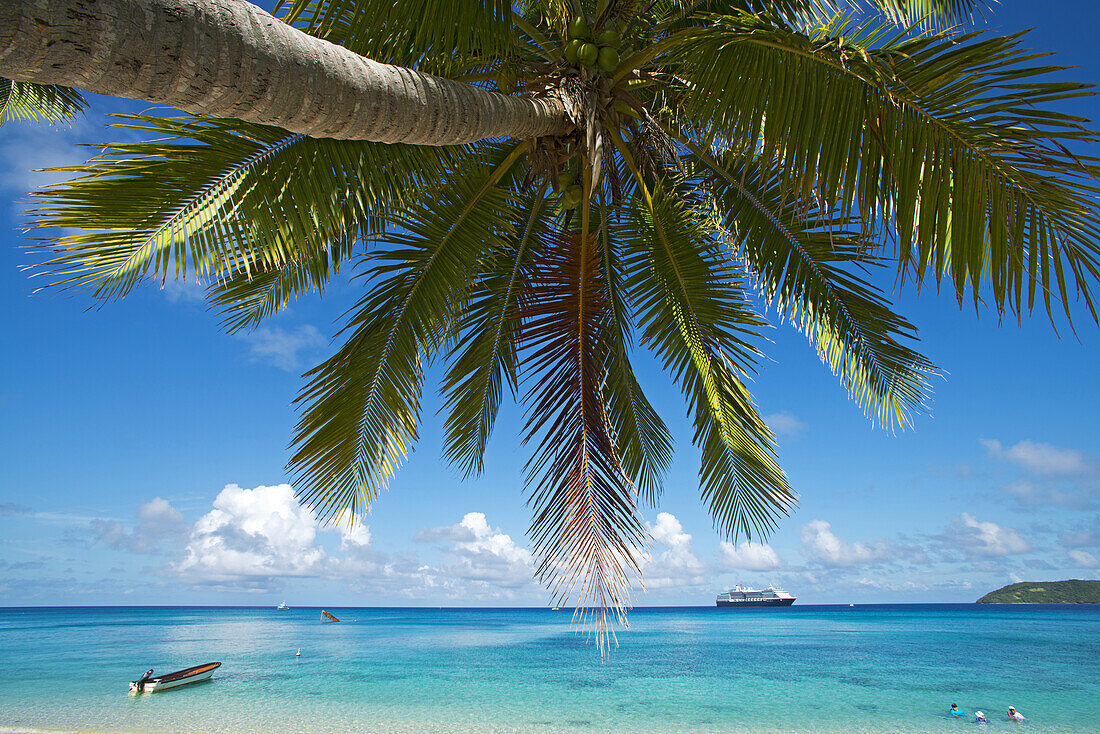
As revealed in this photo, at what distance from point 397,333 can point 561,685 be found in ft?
62.0

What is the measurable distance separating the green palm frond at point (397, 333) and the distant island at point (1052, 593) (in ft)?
386

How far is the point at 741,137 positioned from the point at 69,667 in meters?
31.6

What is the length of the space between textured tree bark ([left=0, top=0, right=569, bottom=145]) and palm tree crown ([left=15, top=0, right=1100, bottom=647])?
1024 millimetres

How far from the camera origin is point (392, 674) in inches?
957

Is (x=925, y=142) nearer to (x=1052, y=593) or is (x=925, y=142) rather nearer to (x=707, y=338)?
(x=707, y=338)

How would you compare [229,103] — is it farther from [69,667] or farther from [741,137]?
[69,667]

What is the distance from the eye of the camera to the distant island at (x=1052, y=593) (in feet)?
300

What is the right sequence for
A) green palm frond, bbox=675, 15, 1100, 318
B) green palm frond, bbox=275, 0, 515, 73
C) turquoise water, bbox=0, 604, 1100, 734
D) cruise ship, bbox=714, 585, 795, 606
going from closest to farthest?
green palm frond, bbox=675, 15, 1100, 318 → green palm frond, bbox=275, 0, 515, 73 → turquoise water, bbox=0, 604, 1100, 734 → cruise ship, bbox=714, 585, 795, 606

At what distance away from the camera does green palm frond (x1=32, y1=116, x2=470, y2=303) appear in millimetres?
3133

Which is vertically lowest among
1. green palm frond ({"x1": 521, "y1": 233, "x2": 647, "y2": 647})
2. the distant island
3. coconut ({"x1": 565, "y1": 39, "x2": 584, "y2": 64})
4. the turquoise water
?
the distant island

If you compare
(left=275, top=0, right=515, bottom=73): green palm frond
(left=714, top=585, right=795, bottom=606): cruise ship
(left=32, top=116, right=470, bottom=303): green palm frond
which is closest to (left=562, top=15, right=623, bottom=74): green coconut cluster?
(left=275, top=0, right=515, bottom=73): green palm frond

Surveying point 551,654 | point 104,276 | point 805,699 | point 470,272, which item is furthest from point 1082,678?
point 104,276

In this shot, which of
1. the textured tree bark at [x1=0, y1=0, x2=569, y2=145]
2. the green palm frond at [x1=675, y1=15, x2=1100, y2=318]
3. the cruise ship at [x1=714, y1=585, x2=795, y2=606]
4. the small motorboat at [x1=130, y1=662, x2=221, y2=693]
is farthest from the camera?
the cruise ship at [x1=714, y1=585, x2=795, y2=606]

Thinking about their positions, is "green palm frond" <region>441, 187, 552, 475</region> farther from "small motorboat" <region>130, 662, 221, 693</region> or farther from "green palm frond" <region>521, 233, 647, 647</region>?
"small motorboat" <region>130, 662, 221, 693</region>
